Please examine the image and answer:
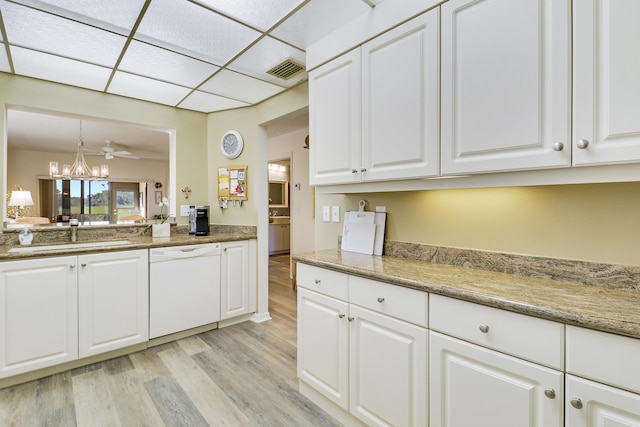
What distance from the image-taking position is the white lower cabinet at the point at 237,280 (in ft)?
9.70

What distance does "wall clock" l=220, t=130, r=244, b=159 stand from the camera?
3.22m

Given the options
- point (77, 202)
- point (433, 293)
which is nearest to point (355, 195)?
point (433, 293)

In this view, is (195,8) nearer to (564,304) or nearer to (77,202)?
(564,304)

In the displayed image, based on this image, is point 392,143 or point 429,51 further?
point 392,143

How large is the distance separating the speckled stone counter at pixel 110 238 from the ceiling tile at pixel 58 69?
125cm

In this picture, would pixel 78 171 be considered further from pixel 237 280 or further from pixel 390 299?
pixel 390 299

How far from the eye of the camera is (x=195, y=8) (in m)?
1.62

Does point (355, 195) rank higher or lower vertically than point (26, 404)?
higher

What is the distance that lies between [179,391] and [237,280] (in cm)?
120

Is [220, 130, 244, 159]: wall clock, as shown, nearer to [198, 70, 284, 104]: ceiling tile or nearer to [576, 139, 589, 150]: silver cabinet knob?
[198, 70, 284, 104]: ceiling tile

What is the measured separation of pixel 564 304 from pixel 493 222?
0.60 meters

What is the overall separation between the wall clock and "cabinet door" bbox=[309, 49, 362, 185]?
1.44 metres

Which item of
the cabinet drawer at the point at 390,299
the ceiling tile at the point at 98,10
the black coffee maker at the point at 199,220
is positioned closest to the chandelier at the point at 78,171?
the black coffee maker at the point at 199,220

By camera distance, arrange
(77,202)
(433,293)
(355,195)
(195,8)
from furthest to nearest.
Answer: (77,202), (355,195), (195,8), (433,293)
